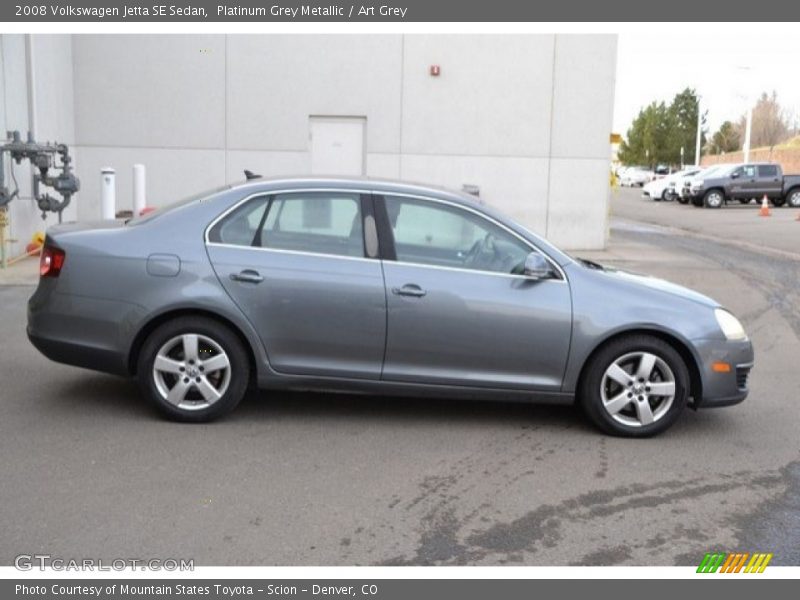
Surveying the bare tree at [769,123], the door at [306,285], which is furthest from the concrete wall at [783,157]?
the door at [306,285]

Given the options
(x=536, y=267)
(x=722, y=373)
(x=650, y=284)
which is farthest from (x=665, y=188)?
(x=536, y=267)

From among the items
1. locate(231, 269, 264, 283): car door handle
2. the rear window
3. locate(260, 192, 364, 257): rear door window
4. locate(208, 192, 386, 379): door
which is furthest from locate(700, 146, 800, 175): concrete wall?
locate(231, 269, 264, 283): car door handle

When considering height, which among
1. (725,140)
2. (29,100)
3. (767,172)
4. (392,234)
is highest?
(725,140)

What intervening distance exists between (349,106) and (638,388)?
11.3m

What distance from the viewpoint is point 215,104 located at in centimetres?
1591

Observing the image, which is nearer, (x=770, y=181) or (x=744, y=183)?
(x=770, y=181)

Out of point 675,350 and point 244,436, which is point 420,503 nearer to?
point 244,436

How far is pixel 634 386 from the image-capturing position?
5.90m

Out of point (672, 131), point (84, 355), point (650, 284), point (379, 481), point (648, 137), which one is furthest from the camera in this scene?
point (648, 137)

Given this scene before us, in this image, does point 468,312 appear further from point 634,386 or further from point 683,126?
point 683,126

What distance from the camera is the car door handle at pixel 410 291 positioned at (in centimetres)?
577

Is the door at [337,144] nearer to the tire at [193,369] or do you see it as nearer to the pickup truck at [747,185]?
the tire at [193,369]

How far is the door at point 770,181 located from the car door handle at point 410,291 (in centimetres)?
3289

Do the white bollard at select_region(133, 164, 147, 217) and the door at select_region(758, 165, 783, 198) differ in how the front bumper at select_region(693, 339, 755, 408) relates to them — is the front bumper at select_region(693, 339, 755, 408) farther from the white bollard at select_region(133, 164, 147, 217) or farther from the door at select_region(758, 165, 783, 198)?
the door at select_region(758, 165, 783, 198)
